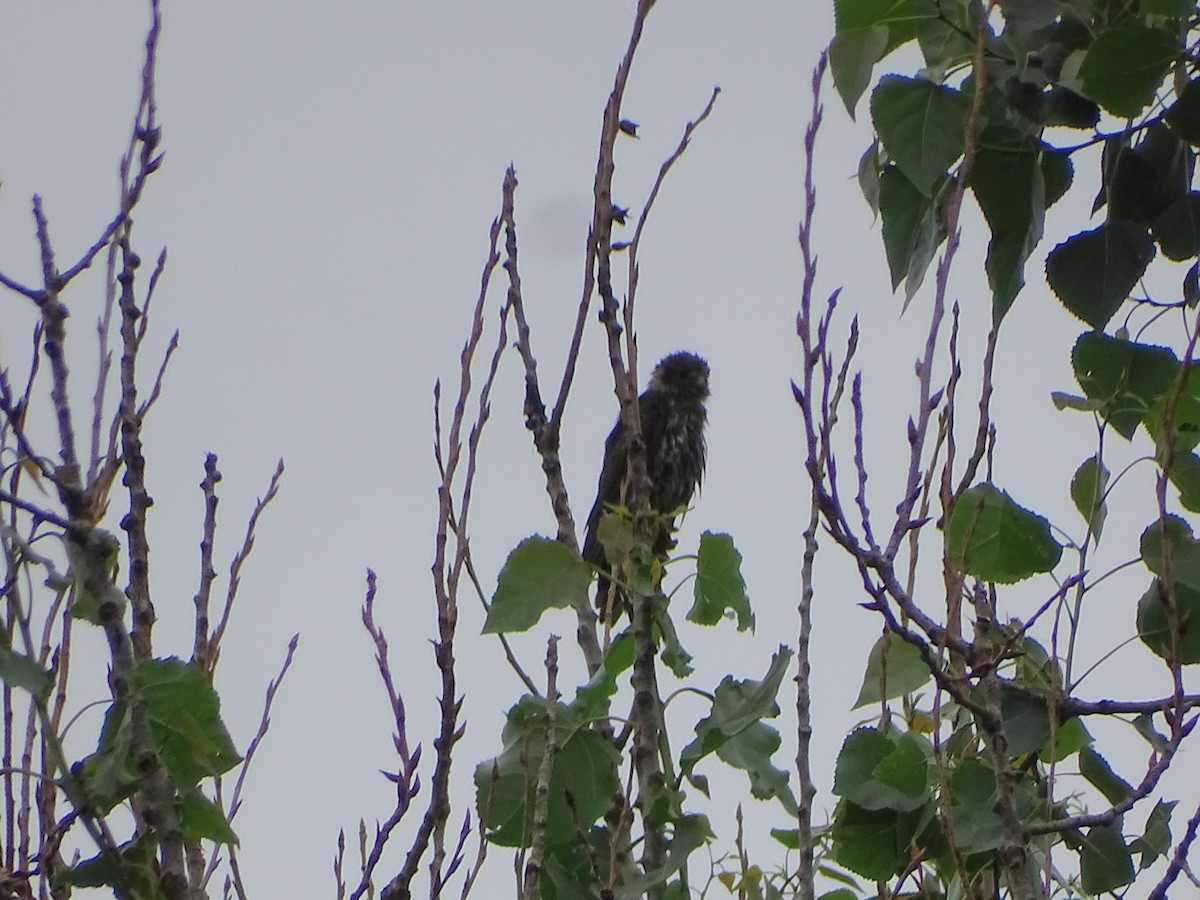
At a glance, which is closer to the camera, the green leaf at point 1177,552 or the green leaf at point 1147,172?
the green leaf at point 1177,552

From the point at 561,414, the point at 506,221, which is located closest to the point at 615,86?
the point at 506,221

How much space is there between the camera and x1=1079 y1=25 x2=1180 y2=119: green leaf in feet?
5.81

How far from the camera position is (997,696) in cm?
183

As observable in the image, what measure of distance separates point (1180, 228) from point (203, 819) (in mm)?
1649

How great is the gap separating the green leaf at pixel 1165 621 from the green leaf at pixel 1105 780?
282 millimetres

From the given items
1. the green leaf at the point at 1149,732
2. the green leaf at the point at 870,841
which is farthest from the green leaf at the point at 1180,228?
the green leaf at the point at 870,841

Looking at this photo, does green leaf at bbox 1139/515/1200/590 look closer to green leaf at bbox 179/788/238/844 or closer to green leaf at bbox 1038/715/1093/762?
green leaf at bbox 1038/715/1093/762

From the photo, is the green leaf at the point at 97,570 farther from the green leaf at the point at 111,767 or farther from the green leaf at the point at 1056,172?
the green leaf at the point at 1056,172

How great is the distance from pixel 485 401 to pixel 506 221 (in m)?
0.35

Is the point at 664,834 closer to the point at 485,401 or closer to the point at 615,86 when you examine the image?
the point at 485,401

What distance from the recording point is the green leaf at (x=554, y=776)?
2.22 m

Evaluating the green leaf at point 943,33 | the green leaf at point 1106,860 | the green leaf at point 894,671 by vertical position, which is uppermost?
the green leaf at point 943,33

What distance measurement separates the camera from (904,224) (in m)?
2.03

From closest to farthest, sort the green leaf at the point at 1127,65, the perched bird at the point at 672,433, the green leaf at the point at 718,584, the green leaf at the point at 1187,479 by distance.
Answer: the green leaf at the point at 1127,65, the green leaf at the point at 1187,479, the green leaf at the point at 718,584, the perched bird at the point at 672,433
